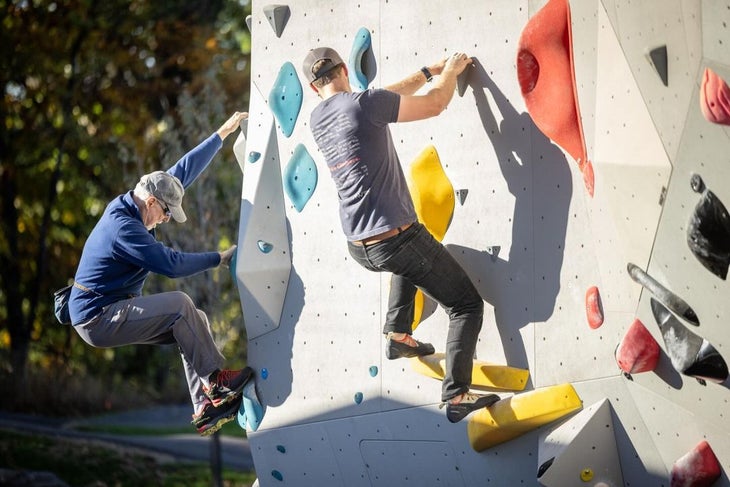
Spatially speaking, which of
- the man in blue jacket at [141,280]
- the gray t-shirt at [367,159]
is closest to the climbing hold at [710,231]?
the gray t-shirt at [367,159]

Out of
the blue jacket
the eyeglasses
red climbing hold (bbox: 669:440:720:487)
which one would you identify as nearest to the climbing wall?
red climbing hold (bbox: 669:440:720:487)

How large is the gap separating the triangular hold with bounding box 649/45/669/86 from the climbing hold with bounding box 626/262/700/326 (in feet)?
2.54

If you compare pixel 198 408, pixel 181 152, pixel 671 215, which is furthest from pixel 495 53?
pixel 181 152

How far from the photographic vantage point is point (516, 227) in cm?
497

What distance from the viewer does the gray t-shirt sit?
4.88m

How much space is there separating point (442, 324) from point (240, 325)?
6.09 metres

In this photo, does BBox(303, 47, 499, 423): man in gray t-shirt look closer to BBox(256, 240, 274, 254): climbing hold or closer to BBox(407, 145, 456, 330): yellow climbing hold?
BBox(407, 145, 456, 330): yellow climbing hold

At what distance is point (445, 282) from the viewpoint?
5.01 metres

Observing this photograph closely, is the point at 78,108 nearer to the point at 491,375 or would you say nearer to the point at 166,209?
the point at 166,209

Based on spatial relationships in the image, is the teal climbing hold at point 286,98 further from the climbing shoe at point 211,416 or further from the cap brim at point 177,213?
the climbing shoe at point 211,416

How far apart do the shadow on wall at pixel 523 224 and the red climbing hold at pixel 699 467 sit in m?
0.88

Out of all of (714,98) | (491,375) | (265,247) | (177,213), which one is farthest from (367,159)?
(714,98)

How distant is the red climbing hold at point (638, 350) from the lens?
172 inches

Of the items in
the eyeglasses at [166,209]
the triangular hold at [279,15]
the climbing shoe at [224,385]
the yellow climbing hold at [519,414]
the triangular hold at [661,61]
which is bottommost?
the yellow climbing hold at [519,414]
